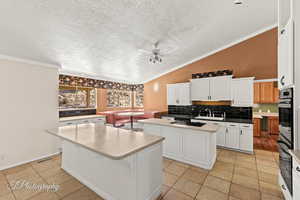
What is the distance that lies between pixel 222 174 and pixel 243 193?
482 mm

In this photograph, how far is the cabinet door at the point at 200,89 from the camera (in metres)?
4.12

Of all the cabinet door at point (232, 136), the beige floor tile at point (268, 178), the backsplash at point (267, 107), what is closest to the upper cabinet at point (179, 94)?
the cabinet door at point (232, 136)

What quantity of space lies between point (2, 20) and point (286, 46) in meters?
3.85

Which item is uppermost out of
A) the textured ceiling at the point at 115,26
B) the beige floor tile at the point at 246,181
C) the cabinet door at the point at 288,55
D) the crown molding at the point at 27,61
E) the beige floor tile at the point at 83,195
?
the textured ceiling at the point at 115,26

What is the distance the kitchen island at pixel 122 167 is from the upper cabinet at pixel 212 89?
290 cm

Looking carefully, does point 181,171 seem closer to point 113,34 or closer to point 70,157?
point 70,157

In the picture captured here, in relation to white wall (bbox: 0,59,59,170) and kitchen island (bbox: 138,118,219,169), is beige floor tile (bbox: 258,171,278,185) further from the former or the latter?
white wall (bbox: 0,59,59,170)

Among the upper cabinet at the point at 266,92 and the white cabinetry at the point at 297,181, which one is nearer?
A: the white cabinetry at the point at 297,181

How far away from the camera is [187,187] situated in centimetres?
208

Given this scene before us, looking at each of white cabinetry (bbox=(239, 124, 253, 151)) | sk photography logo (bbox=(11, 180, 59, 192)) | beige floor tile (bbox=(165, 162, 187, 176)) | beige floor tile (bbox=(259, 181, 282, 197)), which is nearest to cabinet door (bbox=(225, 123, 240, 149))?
white cabinetry (bbox=(239, 124, 253, 151))

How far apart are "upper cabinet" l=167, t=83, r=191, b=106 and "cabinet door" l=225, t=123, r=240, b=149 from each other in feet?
4.75

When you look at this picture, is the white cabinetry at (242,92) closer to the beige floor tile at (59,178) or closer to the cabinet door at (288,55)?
the cabinet door at (288,55)

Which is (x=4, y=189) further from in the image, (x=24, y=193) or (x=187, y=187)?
(x=187, y=187)

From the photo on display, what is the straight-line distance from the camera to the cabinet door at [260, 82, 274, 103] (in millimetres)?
4703
